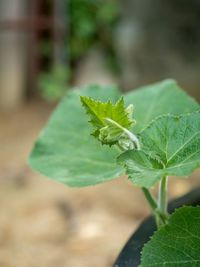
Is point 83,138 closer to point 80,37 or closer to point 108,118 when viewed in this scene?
point 108,118

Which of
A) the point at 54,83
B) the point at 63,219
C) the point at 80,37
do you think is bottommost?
the point at 63,219

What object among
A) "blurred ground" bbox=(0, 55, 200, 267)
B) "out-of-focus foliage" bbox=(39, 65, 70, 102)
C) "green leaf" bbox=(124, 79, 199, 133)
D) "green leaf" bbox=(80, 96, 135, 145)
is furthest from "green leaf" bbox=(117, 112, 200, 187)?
"out-of-focus foliage" bbox=(39, 65, 70, 102)

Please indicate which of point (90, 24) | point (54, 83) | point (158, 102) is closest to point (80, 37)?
point (90, 24)

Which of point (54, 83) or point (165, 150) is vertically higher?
point (54, 83)

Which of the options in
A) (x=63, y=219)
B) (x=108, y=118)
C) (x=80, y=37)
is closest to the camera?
(x=108, y=118)

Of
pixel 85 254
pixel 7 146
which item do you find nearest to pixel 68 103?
pixel 85 254

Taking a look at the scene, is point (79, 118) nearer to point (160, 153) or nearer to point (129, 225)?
point (160, 153)
